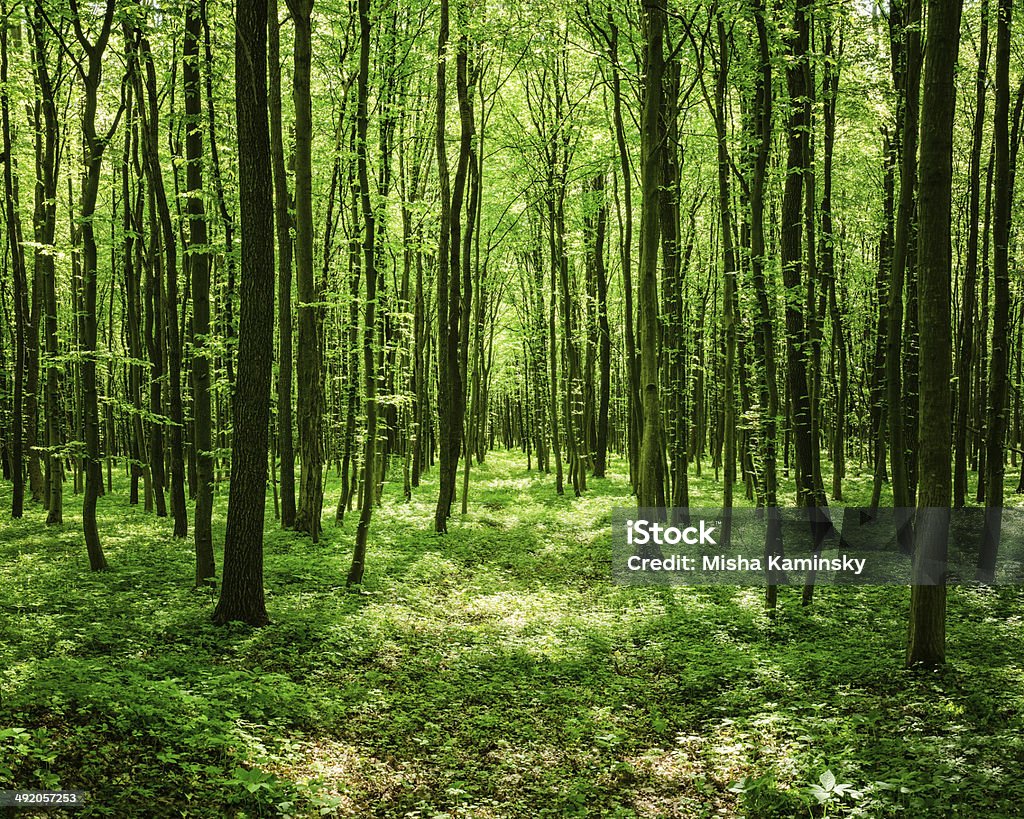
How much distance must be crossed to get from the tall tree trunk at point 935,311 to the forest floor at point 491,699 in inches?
54.8

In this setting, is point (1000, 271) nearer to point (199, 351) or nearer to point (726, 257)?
point (726, 257)

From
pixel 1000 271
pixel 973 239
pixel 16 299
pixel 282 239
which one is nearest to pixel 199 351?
pixel 282 239

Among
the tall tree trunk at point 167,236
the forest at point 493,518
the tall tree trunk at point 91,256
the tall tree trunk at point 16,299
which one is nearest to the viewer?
the forest at point 493,518

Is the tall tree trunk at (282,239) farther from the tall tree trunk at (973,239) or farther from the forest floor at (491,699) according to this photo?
the tall tree trunk at (973,239)

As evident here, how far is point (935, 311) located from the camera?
22.1 feet

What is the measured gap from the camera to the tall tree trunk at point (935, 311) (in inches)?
259

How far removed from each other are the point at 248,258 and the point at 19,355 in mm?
11628

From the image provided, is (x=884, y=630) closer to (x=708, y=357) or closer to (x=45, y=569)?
(x=45, y=569)

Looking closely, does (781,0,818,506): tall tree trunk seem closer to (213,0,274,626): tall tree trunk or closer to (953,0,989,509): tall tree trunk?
(953,0,989,509): tall tree trunk

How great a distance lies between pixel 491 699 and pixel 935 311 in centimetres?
603

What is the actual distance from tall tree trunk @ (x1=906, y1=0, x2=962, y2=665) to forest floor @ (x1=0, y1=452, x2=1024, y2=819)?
139 cm

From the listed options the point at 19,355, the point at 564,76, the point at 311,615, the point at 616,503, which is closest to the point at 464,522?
the point at 616,503

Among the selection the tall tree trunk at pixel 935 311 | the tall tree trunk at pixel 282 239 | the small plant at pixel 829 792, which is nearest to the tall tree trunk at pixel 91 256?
the tall tree trunk at pixel 282 239

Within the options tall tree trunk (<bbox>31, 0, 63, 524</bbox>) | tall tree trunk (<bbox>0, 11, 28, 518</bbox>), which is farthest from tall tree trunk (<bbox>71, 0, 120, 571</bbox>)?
tall tree trunk (<bbox>0, 11, 28, 518</bbox>)
